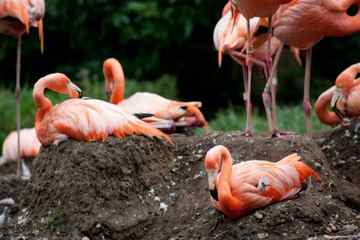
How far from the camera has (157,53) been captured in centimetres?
1245

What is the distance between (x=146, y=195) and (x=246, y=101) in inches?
37.2

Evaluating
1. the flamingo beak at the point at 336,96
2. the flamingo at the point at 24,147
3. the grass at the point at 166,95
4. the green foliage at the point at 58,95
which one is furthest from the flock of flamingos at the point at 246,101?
the green foliage at the point at 58,95

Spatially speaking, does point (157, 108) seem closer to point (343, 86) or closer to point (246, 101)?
point (246, 101)

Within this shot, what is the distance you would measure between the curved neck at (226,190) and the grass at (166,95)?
14.1 feet

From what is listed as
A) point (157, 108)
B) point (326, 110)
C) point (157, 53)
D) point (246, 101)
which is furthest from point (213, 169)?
point (157, 53)

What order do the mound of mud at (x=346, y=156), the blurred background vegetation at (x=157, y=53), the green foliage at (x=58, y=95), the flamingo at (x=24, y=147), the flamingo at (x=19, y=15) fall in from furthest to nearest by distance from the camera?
the blurred background vegetation at (x=157, y=53) < the green foliage at (x=58, y=95) < the flamingo at (x=24, y=147) < the flamingo at (x=19, y=15) < the mound of mud at (x=346, y=156)

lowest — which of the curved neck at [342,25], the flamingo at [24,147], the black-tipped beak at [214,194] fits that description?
the flamingo at [24,147]

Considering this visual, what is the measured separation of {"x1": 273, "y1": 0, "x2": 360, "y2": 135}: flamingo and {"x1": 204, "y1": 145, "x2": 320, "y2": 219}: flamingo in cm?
109

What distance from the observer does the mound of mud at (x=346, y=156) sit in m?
6.23

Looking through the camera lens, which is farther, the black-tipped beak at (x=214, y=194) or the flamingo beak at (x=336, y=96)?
the flamingo beak at (x=336, y=96)

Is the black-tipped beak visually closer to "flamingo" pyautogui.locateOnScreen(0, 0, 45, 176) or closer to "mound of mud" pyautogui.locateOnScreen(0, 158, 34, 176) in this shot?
"flamingo" pyautogui.locateOnScreen(0, 0, 45, 176)

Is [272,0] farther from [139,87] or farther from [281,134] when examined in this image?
Result: [139,87]

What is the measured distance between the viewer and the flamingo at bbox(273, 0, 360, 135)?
6.34 m

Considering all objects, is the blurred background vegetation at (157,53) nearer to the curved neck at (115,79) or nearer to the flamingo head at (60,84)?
the curved neck at (115,79)
